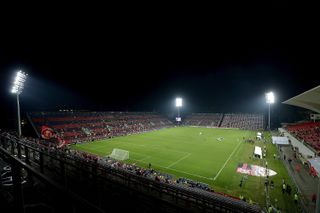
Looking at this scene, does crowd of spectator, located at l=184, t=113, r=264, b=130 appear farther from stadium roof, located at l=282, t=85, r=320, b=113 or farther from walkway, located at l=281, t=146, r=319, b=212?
stadium roof, located at l=282, t=85, r=320, b=113

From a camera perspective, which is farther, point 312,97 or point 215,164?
point 215,164

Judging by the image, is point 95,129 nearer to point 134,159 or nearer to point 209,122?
point 134,159

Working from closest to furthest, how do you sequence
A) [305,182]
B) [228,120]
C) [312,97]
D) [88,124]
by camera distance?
[312,97] → [305,182] → [88,124] → [228,120]

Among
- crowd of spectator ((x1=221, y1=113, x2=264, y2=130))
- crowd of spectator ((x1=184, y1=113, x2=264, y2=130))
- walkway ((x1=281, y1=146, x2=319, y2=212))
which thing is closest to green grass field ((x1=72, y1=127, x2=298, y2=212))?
walkway ((x1=281, y1=146, x2=319, y2=212))

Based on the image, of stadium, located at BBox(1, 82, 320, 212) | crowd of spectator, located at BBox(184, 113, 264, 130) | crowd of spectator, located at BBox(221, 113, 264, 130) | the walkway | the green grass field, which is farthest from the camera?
crowd of spectator, located at BBox(184, 113, 264, 130)

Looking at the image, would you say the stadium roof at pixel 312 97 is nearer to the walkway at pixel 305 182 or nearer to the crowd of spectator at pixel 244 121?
the walkway at pixel 305 182

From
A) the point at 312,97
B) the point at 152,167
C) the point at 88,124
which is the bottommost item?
the point at 152,167

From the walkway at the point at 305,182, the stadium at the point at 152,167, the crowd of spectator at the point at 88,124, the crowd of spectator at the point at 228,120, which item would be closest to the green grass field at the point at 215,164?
the stadium at the point at 152,167

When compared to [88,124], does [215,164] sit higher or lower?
lower

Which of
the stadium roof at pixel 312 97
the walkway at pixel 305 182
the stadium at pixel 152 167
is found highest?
the stadium roof at pixel 312 97

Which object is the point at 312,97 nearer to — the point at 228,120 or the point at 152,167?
the point at 152,167

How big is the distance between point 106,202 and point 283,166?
27.1 meters

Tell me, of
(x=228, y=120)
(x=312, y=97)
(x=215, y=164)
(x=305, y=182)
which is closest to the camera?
(x=312, y=97)

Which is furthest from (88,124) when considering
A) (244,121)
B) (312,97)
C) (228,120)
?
(244,121)
